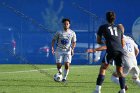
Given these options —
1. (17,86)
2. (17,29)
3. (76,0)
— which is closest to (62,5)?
(76,0)

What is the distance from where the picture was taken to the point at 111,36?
12.3m

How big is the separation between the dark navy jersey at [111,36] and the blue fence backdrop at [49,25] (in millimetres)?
17835

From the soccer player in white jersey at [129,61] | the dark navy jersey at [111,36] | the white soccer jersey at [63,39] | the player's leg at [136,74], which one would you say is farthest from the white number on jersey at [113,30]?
the white soccer jersey at [63,39]

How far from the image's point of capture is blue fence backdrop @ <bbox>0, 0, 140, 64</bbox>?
3038cm

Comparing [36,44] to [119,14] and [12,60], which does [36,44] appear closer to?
[12,60]

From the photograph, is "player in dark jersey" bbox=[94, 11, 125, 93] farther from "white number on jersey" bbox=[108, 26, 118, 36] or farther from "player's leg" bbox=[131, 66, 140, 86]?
"player's leg" bbox=[131, 66, 140, 86]

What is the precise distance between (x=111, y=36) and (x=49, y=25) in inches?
732

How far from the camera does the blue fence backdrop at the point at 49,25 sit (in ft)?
99.7

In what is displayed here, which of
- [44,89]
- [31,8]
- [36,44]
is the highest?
[31,8]

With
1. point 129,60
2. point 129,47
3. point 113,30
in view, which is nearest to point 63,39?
point 129,47

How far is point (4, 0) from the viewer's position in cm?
3125

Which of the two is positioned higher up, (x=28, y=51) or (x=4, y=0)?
(x=4, y=0)

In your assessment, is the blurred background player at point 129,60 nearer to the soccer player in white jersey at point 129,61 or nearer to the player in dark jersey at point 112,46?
the soccer player in white jersey at point 129,61

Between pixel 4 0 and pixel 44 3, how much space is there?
2.16m
